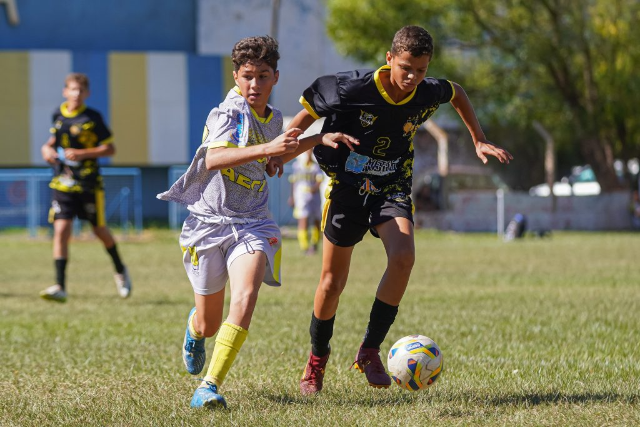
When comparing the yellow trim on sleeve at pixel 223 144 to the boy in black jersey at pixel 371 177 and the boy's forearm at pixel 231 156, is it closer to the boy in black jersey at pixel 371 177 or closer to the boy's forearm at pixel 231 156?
the boy's forearm at pixel 231 156

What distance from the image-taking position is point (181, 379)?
6.23 metres

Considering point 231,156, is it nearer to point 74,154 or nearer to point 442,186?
point 74,154

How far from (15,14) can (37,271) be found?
2393 centimetres

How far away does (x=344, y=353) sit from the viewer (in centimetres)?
724

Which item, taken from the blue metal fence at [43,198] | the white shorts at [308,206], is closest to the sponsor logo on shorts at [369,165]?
the white shorts at [308,206]

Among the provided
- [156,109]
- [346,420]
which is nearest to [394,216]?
[346,420]

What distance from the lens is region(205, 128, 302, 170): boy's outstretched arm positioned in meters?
→ 4.85

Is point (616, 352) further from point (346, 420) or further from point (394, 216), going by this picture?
point (346, 420)

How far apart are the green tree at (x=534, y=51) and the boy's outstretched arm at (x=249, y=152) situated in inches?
1032

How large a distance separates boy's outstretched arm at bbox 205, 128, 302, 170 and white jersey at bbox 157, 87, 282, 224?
0.14 metres

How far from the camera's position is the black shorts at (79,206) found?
10.7m

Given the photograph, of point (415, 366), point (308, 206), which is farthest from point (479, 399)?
point (308, 206)

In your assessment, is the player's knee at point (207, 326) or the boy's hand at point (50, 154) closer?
the player's knee at point (207, 326)

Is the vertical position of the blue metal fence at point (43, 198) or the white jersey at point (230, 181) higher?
the white jersey at point (230, 181)
